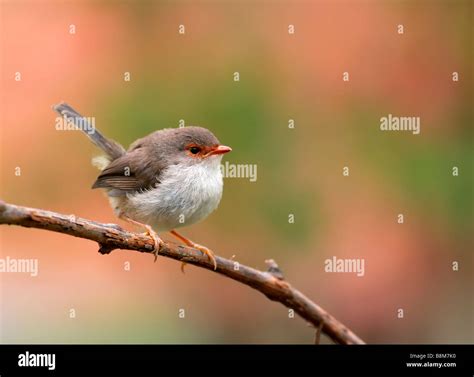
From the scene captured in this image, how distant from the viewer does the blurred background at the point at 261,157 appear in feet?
21.0

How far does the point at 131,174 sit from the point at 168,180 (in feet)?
1.18

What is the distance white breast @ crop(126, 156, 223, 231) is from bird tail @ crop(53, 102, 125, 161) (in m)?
→ 0.68

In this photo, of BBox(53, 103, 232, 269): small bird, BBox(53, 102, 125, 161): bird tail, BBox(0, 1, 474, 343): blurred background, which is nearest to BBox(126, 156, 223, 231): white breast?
BBox(53, 103, 232, 269): small bird

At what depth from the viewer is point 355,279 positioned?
21.7 ft

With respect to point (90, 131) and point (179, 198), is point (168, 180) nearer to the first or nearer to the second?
point (179, 198)

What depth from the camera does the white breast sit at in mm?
4457

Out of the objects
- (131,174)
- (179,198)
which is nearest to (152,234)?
(179,198)

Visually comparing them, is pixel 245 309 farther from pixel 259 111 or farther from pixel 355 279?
pixel 259 111

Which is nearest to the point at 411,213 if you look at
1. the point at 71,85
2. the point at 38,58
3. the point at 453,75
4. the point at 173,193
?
the point at 453,75

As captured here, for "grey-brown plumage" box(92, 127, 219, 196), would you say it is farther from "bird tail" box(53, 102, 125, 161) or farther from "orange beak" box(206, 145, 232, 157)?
"bird tail" box(53, 102, 125, 161)
